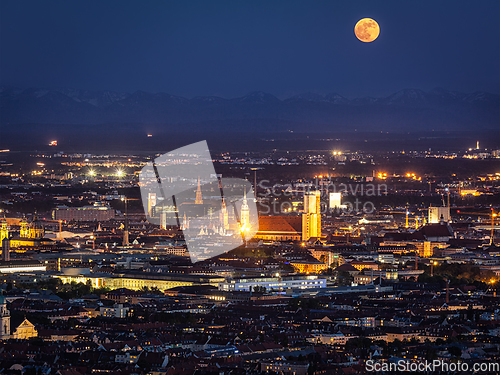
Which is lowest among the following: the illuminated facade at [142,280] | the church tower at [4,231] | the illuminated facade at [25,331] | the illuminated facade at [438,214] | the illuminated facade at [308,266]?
the illuminated facade at [308,266]

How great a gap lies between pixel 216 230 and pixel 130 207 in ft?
65.3

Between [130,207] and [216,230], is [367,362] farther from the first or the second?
[130,207]

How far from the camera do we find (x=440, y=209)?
73.6m

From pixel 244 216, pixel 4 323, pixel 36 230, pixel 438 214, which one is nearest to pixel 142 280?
pixel 4 323

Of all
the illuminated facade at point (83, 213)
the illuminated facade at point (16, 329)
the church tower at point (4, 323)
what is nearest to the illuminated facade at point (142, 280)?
the illuminated facade at point (16, 329)

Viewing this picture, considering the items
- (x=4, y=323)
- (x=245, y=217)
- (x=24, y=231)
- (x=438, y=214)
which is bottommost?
(x=4, y=323)

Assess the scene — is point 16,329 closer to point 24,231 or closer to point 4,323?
point 4,323

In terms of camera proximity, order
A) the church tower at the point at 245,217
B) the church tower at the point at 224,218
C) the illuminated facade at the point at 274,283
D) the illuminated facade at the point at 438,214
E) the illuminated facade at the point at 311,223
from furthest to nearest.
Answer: the illuminated facade at the point at 438,214
the church tower at the point at 224,218
the church tower at the point at 245,217
the illuminated facade at the point at 311,223
the illuminated facade at the point at 274,283

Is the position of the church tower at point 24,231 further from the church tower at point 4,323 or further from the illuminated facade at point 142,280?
the church tower at point 4,323

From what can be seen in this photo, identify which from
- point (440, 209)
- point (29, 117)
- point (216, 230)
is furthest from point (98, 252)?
point (29, 117)

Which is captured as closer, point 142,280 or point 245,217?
point 142,280

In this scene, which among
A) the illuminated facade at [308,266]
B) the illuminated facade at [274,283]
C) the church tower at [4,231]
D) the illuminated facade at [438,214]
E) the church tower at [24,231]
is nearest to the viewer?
the illuminated facade at [274,283]

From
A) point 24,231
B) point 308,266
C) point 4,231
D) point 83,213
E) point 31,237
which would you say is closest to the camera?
point 308,266

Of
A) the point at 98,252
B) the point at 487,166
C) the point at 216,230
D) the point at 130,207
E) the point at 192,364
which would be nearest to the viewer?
the point at 192,364
